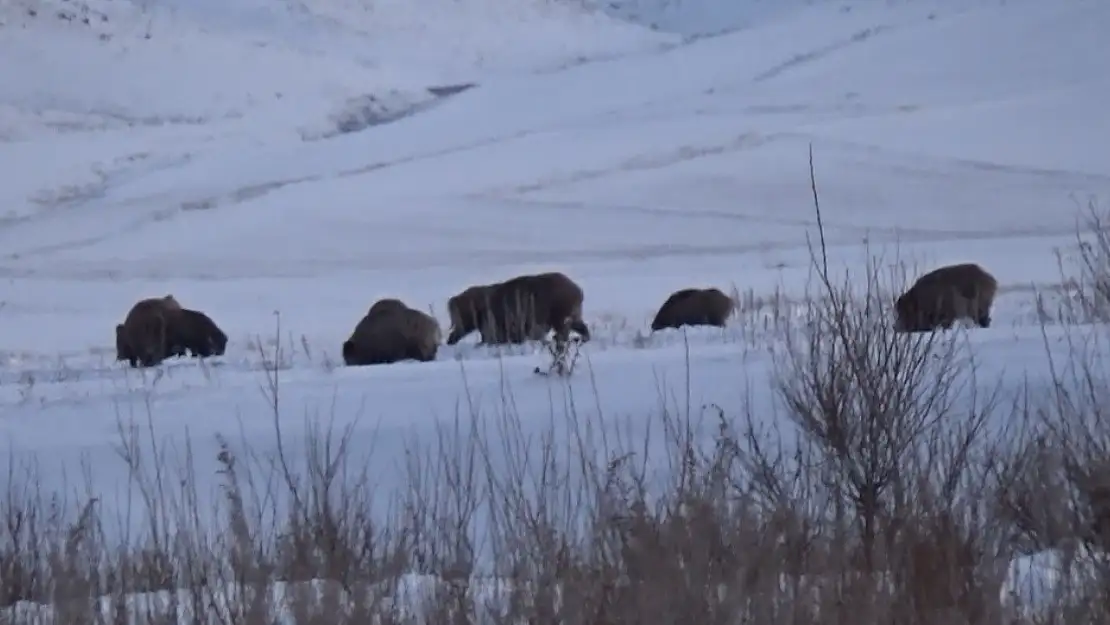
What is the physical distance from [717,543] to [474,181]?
41.4 meters

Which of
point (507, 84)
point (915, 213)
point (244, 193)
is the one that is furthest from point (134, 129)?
point (915, 213)

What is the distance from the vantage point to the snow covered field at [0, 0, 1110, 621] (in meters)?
10.1

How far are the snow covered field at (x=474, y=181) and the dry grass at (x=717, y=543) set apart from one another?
6.21 ft

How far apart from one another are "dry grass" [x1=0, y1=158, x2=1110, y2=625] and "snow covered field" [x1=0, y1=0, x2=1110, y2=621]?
74.5 inches

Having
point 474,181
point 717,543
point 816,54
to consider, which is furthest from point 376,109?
point 717,543

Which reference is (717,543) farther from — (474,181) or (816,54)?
(816,54)

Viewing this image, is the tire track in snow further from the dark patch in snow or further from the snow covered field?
the dark patch in snow

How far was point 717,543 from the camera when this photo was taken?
4930 mm

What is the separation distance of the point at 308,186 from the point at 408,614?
4270 centimetres

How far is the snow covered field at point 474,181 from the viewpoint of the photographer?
10062mm

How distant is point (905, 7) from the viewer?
70.9m

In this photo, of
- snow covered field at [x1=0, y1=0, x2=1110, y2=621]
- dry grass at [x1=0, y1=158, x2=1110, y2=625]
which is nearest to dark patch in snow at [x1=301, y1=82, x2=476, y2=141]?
snow covered field at [x1=0, y1=0, x2=1110, y2=621]

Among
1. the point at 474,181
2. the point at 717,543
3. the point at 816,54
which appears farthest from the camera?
the point at 816,54

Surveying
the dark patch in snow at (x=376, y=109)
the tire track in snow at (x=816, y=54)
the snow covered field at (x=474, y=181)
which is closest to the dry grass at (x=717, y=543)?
the snow covered field at (x=474, y=181)
